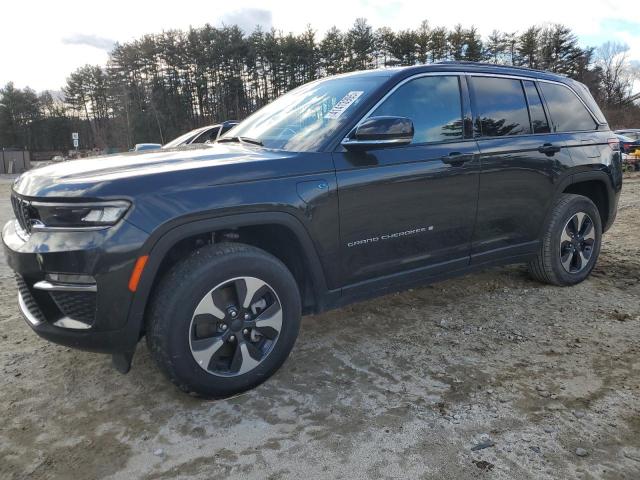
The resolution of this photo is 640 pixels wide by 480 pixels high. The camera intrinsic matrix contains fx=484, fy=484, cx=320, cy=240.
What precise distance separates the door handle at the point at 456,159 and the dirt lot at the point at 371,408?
1.24 metres

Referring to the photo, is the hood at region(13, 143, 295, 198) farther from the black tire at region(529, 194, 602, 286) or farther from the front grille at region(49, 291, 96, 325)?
the black tire at region(529, 194, 602, 286)

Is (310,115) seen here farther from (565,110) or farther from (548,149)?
(565,110)

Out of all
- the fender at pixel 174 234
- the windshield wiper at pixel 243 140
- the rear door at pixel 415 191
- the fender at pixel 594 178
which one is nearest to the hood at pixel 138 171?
the fender at pixel 174 234

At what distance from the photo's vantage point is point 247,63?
5294cm

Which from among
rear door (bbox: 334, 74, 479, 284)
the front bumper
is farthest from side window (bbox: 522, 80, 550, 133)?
the front bumper

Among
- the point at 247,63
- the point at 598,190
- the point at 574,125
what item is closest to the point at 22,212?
the point at 574,125

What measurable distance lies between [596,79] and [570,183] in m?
64.0

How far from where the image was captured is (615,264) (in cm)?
523

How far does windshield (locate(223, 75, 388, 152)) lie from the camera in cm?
306

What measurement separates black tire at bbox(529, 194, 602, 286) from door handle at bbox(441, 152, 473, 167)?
127cm

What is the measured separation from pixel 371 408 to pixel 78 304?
159 centimetres

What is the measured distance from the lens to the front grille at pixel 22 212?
8.18 feet

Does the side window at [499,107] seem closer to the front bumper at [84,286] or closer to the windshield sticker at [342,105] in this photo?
the windshield sticker at [342,105]

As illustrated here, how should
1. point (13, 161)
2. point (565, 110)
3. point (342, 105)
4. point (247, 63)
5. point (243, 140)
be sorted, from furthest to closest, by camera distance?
point (247, 63) → point (13, 161) → point (565, 110) → point (243, 140) → point (342, 105)
